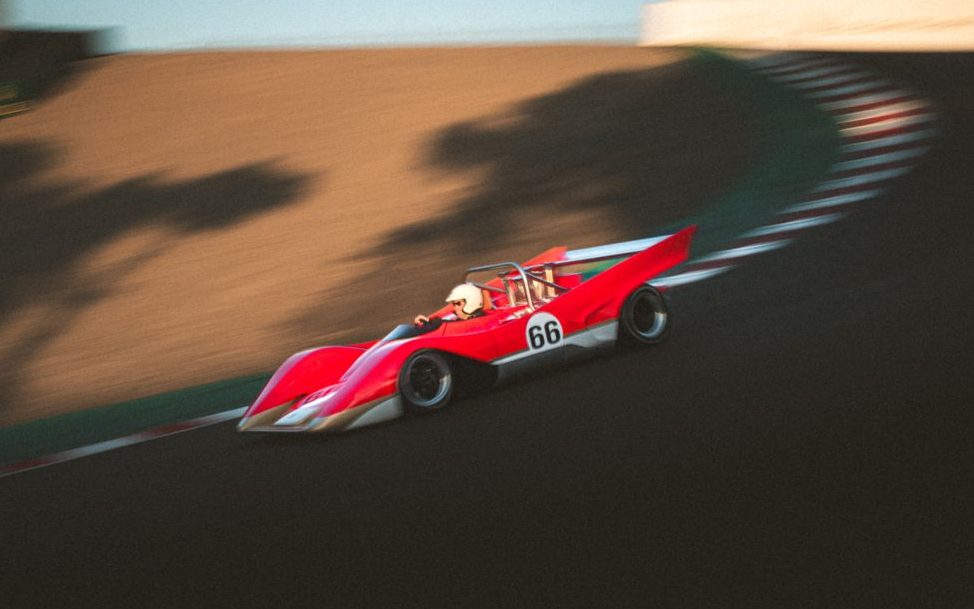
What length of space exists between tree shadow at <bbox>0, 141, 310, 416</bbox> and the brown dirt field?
3cm

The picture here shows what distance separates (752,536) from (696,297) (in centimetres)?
466

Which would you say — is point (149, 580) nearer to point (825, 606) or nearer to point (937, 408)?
point (825, 606)

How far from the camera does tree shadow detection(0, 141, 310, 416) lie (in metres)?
9.63

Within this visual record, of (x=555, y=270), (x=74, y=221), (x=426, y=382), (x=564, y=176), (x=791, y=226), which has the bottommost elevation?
(x=791, y=226)

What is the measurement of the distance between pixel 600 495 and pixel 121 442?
3.46 m

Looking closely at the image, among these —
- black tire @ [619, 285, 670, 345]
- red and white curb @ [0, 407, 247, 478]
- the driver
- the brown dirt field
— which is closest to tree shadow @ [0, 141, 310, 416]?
the brown dirt field

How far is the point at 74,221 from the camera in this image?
472 inches

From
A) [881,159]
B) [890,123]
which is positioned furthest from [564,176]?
[890,123]

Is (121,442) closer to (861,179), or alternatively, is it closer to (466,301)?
(466,301)

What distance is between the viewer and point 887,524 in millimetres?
2959

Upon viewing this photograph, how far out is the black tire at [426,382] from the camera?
17.2 ft

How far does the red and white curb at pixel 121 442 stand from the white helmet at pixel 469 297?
4.91 feet

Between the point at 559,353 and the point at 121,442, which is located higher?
the point at 121,442

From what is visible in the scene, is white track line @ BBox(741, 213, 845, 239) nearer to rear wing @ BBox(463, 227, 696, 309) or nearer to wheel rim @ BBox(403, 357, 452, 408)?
rear wing @ BBox(463, 227, 696, 309)
